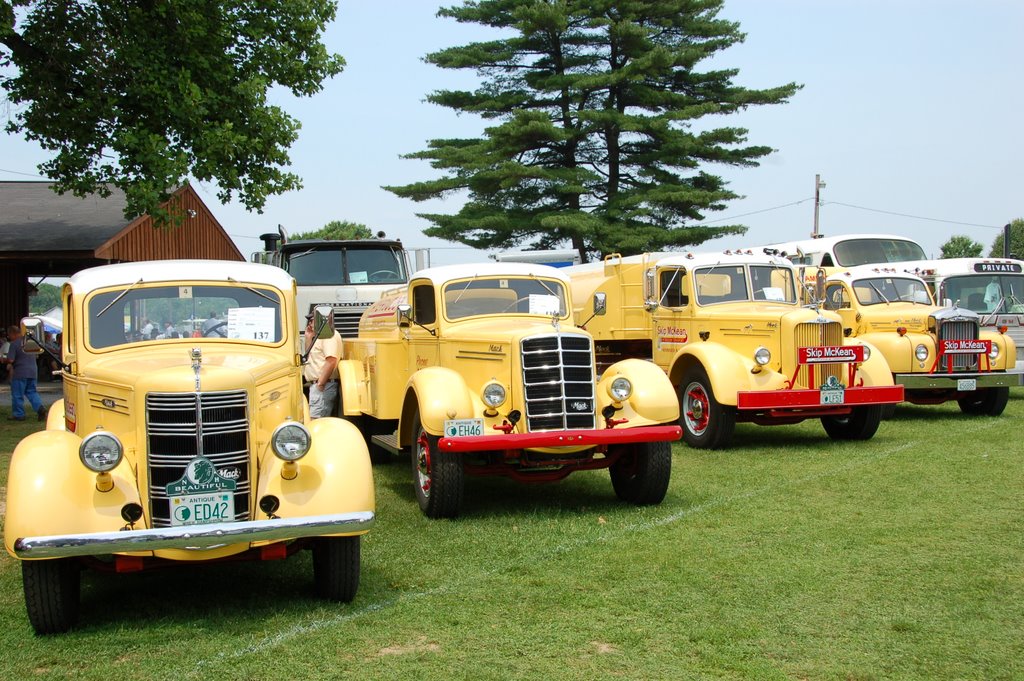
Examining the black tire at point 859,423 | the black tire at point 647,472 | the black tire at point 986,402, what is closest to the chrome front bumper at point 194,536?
the black tire at point 647,472

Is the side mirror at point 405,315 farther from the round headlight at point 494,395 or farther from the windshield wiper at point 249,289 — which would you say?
the windshield wiper at point 249,289

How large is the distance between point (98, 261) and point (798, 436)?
54.0 ft

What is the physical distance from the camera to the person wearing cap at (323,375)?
10.9m

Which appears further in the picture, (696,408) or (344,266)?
(344,266)

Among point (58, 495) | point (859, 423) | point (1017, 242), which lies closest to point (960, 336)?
point (859, 423)

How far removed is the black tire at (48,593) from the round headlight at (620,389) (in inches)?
175

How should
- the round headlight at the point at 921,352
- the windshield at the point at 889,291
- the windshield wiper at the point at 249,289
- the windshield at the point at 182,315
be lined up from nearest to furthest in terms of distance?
1. the windshield at the point at 182,315
2. the windshield wiper at the point at 249,289
3. the round headlight at the point at 921,352
4. the windshield at the point at 889,291

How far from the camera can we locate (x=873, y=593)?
5887mm

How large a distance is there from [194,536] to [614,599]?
2.34 metres

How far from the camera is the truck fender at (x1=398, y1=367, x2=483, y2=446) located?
7.91 metres

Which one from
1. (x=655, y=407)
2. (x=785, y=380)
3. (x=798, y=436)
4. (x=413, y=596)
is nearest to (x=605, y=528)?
(x=655, y=407)

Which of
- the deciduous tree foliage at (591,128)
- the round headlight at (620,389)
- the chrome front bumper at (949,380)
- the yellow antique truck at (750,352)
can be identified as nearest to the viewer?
the round headlight at (620,389)

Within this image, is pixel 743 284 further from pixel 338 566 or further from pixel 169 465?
pixel 169 465

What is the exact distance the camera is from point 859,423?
1219 cm
